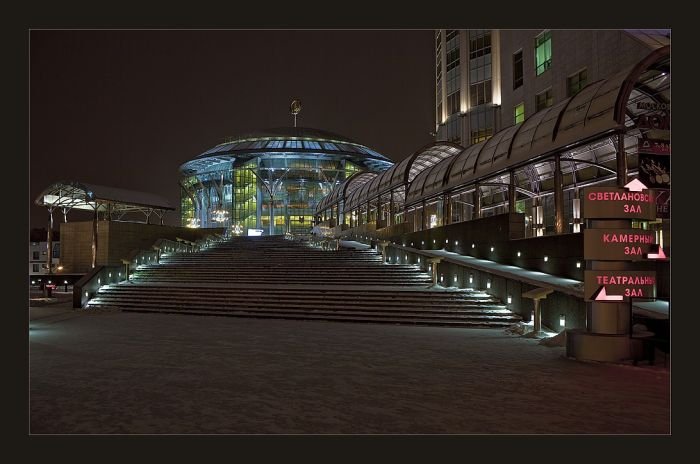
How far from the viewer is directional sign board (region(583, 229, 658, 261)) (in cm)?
1142

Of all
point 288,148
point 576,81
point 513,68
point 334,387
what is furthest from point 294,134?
point 334,387

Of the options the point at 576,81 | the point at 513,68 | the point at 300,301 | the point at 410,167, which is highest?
the point at 513,68

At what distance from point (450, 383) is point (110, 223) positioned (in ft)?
106

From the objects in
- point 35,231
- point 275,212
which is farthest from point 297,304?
point 35,231

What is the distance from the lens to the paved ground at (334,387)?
7180 mm

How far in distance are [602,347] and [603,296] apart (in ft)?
3.04

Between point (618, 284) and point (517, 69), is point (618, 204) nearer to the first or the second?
point (618, 284)

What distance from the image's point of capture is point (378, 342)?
48.0 feet

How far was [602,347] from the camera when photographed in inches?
448

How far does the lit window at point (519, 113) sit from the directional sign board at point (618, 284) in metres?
34.5

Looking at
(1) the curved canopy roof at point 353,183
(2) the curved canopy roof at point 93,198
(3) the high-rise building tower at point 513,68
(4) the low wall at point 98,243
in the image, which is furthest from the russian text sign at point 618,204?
(1) the curved canopy roof at point 353,183

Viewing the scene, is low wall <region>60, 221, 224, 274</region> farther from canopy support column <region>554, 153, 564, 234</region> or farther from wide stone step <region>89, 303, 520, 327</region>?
canopy support column <region>554, 153, 564, 234</region>

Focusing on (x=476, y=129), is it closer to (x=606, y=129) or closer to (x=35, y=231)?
(x=606, y=129)

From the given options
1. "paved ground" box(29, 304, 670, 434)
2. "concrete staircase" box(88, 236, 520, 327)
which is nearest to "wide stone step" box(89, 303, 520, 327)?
"concrete staircase" box(88, 236, 520, 327)
